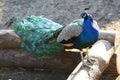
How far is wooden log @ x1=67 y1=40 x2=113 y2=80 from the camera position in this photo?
145 inches

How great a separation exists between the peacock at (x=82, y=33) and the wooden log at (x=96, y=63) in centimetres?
14

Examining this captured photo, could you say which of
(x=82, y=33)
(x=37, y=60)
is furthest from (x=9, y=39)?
(x=82, y=33)

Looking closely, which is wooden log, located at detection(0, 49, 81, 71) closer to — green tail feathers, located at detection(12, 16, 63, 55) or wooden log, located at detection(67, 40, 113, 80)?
green tail feathers, located at detection(12, 16, 63, 55)

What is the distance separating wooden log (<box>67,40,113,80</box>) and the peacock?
0.14 metres

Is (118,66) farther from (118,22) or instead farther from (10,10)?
(10,10)

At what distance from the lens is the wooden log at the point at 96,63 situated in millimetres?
3688

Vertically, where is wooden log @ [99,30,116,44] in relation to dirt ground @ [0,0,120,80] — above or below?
above

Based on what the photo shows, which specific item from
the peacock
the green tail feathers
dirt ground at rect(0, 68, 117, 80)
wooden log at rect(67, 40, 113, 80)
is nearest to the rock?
the green tail feathers

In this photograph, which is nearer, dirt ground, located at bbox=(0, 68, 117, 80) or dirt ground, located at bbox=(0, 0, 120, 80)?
dirt ground, located at bbox=(0, 68, 117, 80)

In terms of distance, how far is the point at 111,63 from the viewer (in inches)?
171

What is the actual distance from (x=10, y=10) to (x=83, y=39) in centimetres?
300

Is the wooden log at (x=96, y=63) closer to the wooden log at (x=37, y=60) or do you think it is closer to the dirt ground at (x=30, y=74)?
the wooden log at (x=37, y=60)

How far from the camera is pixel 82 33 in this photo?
13.0ft

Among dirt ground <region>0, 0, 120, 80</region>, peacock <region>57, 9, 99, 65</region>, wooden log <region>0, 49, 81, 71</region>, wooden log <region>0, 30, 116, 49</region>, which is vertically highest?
peacock <region>57, 9, 99, 65</region>
